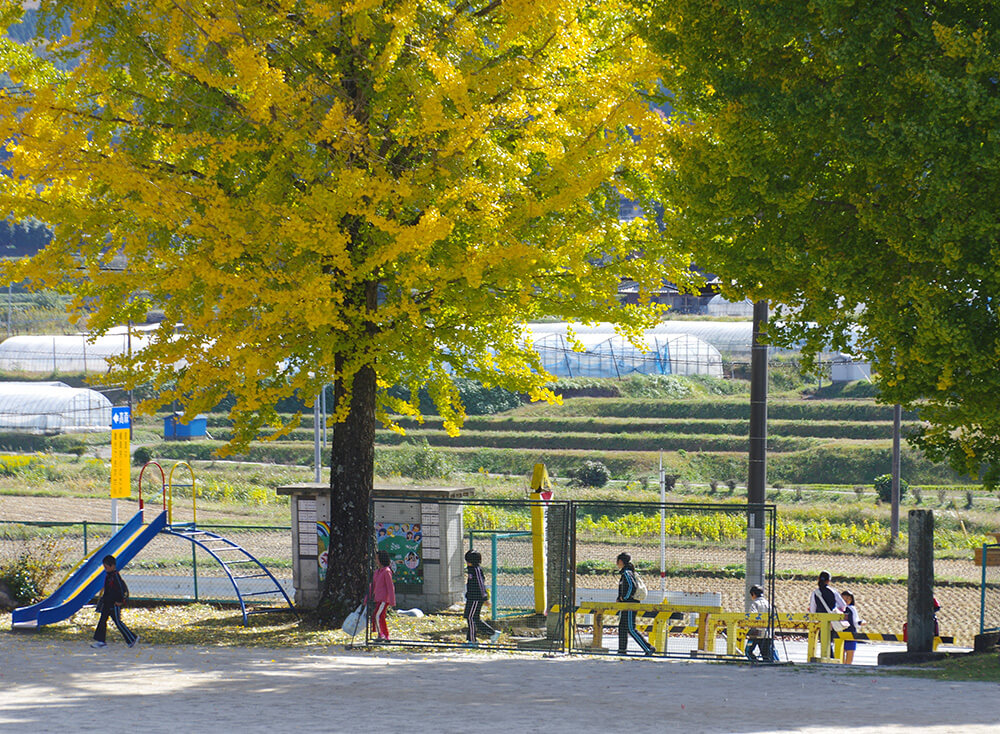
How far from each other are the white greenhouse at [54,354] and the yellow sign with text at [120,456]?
204ft

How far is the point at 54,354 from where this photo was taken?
8381 centimetres

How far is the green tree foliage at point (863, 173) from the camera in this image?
1134 centimetres

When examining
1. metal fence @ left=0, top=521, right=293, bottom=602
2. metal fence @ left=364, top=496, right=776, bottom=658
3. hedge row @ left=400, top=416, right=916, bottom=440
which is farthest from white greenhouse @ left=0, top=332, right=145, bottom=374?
metal fence @ left=364, top=496, right=776, bottom=658

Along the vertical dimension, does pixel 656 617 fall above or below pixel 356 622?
above

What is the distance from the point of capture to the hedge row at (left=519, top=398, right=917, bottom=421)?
57.9 meters

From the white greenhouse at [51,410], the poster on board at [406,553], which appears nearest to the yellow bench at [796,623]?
the poster on board at [406,553]

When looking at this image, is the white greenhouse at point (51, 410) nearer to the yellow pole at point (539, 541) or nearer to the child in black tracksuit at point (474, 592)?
the yellow pole at point (539, 541)

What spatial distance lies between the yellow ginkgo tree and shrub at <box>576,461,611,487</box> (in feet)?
96.3

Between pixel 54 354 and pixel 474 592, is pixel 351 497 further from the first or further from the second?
pixel 54 354

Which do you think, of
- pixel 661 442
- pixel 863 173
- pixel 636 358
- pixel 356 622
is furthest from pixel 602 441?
pixel 863 173

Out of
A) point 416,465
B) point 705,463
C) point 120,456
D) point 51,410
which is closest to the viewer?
point 120,456

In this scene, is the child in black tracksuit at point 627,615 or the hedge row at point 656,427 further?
the hedge row at point 656,427

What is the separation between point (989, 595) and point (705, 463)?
1045 inches

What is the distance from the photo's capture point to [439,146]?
1395 centimetres
